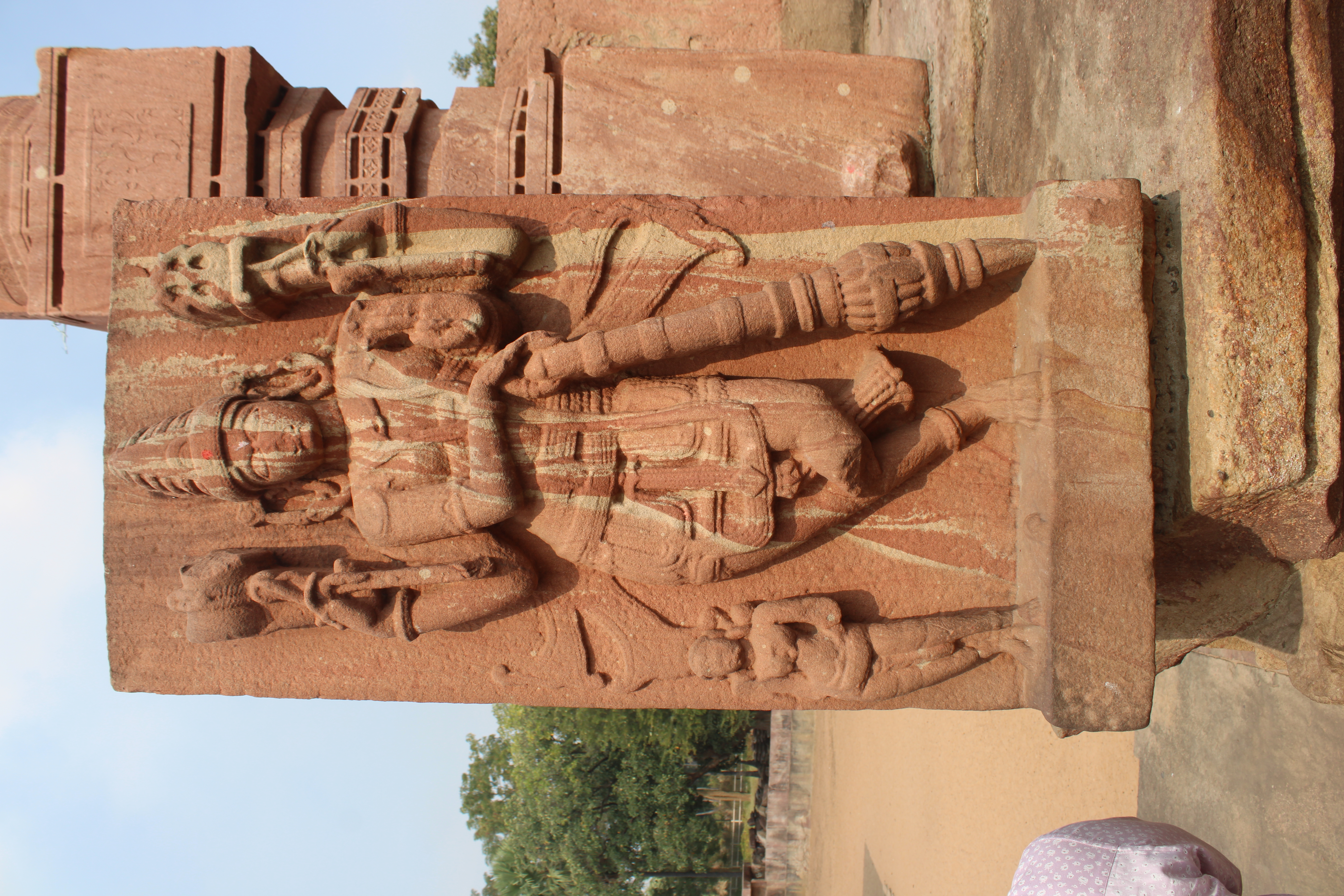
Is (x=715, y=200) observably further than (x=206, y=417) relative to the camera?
Yes

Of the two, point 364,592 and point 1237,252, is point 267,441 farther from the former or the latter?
point 1237,252

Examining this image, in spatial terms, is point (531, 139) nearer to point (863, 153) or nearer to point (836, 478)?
point (863, 153)

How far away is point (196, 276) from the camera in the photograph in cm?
363

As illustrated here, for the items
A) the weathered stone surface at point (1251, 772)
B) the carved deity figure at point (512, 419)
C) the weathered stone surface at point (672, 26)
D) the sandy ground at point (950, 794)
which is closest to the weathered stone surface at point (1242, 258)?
the carved deity figure at point (512, 419)

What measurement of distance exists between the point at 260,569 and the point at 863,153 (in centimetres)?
419

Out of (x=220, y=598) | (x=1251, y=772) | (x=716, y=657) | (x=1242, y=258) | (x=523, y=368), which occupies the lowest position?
(x=1251, y=772)

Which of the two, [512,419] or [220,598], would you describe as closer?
[512,419]

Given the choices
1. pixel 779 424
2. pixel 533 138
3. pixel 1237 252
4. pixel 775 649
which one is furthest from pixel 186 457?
pixel 1237 252

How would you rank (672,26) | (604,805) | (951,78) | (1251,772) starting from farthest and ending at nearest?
(604,805), (672,26), (951,78), (1251,772)

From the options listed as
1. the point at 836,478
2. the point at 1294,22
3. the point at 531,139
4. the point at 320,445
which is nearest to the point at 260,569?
the point at 320,445

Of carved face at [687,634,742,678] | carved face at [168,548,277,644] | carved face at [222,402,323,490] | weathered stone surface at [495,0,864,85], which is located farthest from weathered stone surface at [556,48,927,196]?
carved face at [168,548,277,644]

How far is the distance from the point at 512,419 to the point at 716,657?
136 centimetres

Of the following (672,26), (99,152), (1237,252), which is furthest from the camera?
(672,26)

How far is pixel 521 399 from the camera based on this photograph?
3615mm
